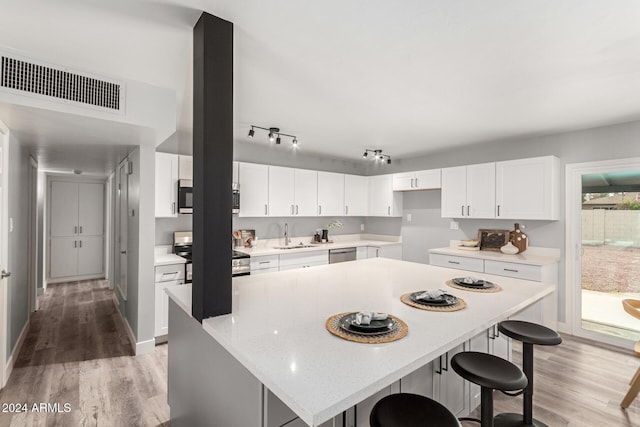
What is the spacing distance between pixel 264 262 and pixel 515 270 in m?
3.08

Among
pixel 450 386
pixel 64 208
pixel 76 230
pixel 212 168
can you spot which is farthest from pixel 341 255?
pixel 64 208

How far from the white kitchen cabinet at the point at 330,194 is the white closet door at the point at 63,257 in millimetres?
5140

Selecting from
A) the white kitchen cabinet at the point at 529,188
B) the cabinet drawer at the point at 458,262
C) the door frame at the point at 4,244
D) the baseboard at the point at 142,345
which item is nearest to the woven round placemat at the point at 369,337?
the baseboard at the point at 142,345

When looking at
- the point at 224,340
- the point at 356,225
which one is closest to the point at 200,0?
the point at 224,340

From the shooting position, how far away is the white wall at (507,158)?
3555mm

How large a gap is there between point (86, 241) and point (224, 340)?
677 centimetres

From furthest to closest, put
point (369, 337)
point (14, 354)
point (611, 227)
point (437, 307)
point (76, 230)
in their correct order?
1. point (76, 230)
2. point (611, 227)
3. point (14, 354)
4. point (437, 307)
5. point (369, 337)

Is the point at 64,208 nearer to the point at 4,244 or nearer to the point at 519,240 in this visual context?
the point at 4,244

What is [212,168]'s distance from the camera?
5.19 feet

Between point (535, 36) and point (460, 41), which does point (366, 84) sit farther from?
point (535, 36)

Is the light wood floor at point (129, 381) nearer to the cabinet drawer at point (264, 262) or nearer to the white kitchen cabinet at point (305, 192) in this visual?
the cabinet drawer at point (264, 262)

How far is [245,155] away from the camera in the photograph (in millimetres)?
4750

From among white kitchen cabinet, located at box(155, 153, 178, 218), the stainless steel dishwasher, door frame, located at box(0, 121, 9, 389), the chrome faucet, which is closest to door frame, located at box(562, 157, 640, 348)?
the stainless steel dishwasher

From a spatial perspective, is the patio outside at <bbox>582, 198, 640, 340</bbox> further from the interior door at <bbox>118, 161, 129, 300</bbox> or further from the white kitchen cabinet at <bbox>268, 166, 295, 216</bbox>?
the interior door at <bbox>118, 161, 129, 300</bbox>
